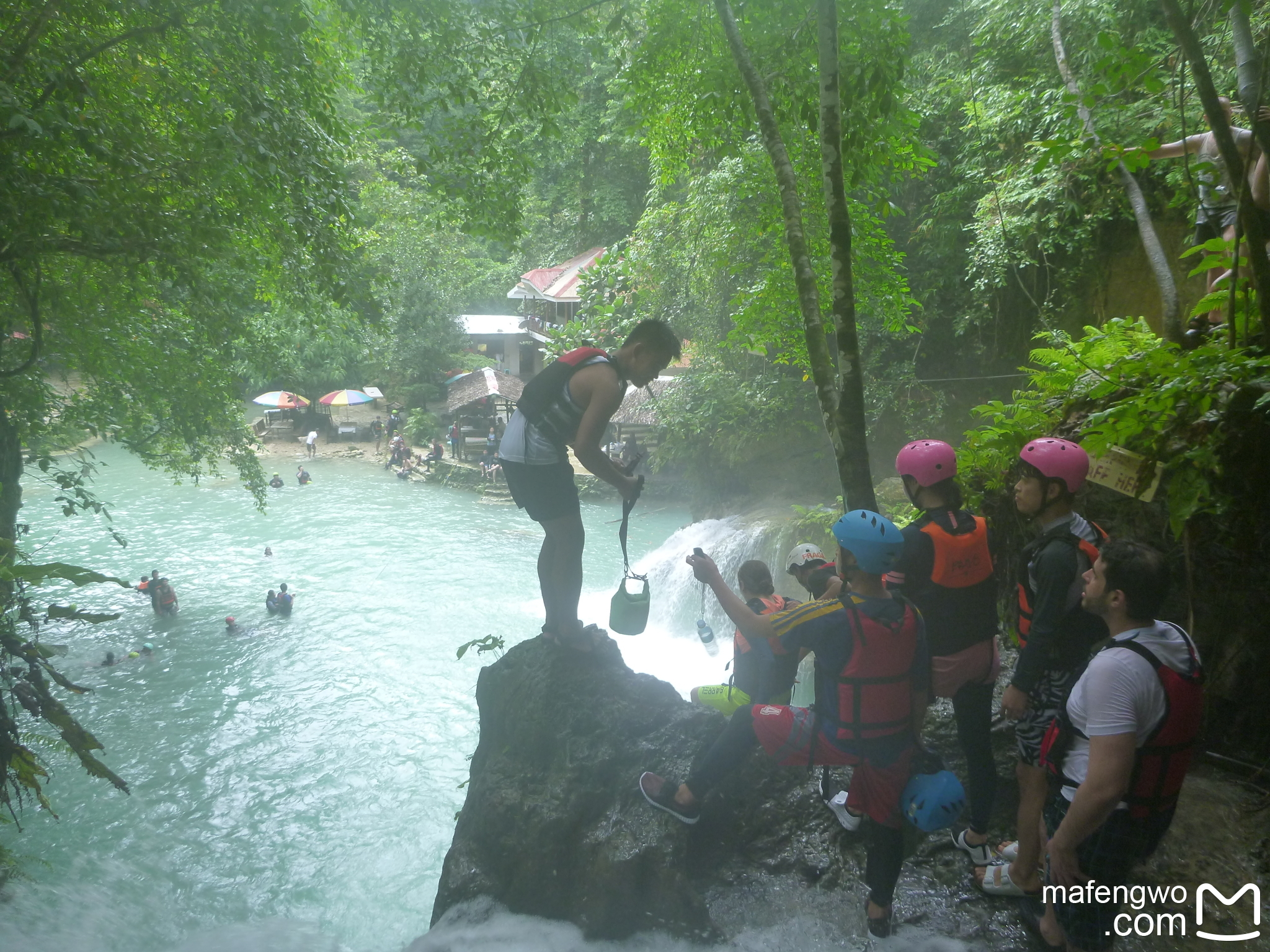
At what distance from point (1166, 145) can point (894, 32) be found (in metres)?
1.57

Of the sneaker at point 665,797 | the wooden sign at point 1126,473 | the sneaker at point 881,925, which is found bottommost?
the sneaker at point 881,925

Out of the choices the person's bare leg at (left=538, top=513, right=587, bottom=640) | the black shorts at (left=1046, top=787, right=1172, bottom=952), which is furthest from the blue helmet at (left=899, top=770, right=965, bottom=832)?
the person's bare leg at (left=538, top=513, right=587, bottom=640)

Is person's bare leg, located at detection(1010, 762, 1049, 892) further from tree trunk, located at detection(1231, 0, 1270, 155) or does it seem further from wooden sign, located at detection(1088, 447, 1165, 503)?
tree trunk, located at detection(1231, 0, 1270, 155)

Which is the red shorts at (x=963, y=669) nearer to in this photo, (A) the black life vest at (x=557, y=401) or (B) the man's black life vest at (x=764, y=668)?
(B) the man's black life vest at (x=764, y=668)

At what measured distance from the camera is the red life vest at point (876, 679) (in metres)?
2.72

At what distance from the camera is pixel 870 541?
268 cm

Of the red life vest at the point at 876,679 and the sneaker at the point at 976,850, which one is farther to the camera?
the sneaker at the point at 976,850

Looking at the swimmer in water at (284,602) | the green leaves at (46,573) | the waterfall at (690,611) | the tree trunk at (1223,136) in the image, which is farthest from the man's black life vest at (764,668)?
the swimmer in water at (284,602)

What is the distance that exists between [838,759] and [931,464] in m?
1.28

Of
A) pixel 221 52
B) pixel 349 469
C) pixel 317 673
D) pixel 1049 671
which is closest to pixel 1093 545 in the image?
pixel 1049 671

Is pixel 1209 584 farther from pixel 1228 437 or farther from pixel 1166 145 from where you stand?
pixel 1166 145

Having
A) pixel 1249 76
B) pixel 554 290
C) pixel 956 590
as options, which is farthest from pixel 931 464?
pixel 554 290

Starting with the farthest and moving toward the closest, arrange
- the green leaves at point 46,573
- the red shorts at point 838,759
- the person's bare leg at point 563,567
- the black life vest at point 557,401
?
the green leaves at point 46,573, the person's bare leg at point 563,567, the black life vest at point 557,401, the red shorts at point 838,759

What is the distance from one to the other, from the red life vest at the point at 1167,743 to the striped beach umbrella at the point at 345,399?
30551 mm
